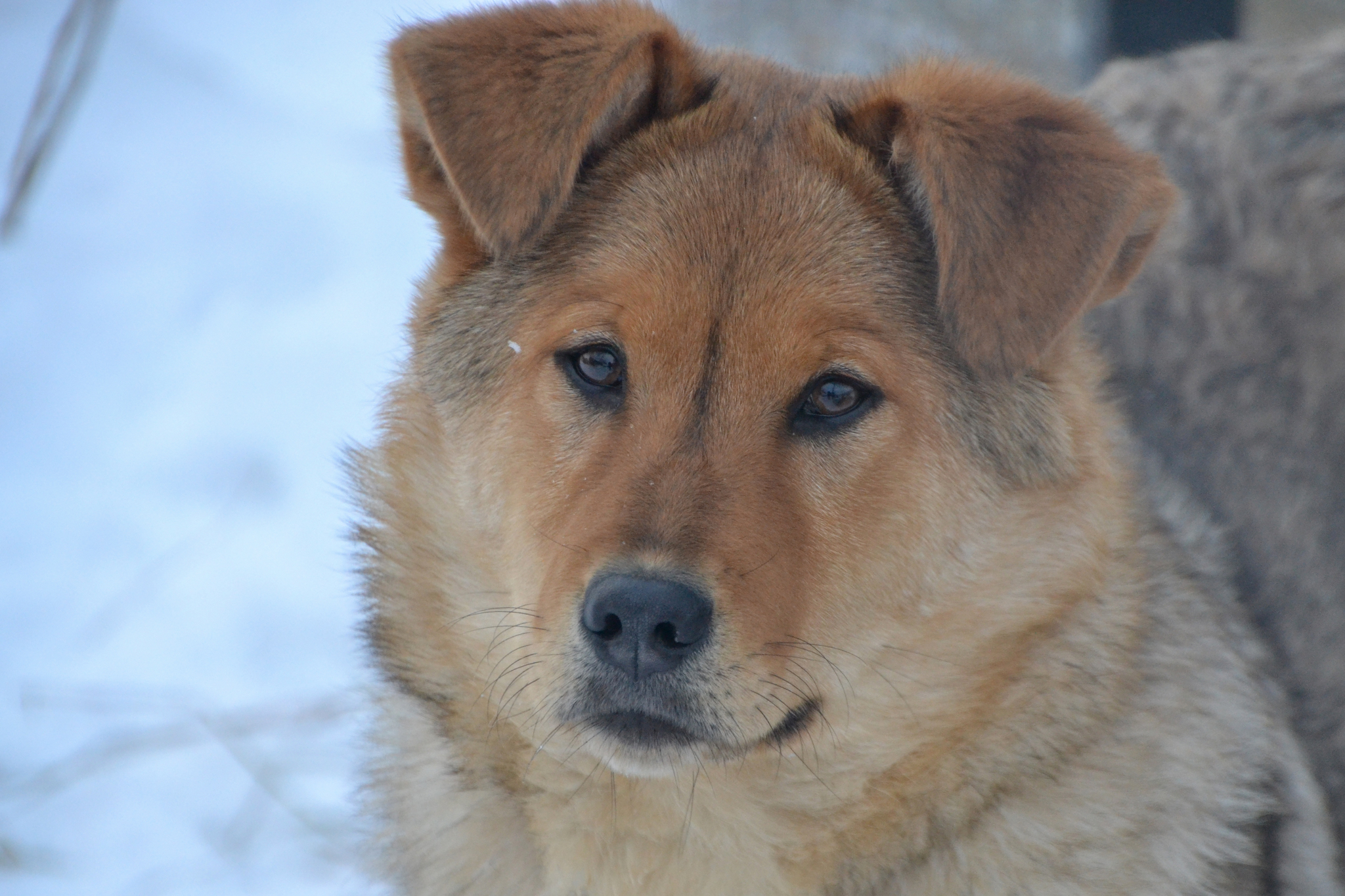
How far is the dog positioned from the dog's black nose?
1.3 inches

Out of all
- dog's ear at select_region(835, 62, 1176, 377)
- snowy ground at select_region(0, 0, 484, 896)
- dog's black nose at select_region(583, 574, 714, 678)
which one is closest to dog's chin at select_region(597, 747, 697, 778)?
dog's black nose at select_region(583, 574, 714, 678)

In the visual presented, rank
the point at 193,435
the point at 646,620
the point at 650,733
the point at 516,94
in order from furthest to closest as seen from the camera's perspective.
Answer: the point at 193,435, the point at 516,94, the point at 650,733, the point at 646,620

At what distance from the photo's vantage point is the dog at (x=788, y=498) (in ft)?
8.82

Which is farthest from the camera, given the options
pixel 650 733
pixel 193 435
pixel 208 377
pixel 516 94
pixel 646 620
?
pixel 208 377

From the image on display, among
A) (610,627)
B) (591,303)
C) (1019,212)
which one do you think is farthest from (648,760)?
(1019,212)

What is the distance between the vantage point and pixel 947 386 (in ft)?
9.57

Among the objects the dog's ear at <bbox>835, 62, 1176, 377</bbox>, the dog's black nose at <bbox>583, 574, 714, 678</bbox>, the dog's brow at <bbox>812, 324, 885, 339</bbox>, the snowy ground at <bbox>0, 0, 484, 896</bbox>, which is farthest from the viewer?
the snowy ground at <bbox>0, 0, 484, 896</bbox>

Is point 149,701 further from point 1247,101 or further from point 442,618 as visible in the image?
point 1247,101

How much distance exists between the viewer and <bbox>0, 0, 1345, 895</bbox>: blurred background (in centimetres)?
443

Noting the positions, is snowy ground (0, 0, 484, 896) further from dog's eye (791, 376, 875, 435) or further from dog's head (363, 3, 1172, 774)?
dog's eye (791, 376, 875, 435)

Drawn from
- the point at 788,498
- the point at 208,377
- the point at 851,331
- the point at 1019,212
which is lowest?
the point at 208,377

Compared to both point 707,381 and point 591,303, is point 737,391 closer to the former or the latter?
point 707,381

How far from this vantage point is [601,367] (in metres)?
2.89

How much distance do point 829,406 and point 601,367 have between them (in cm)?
50
